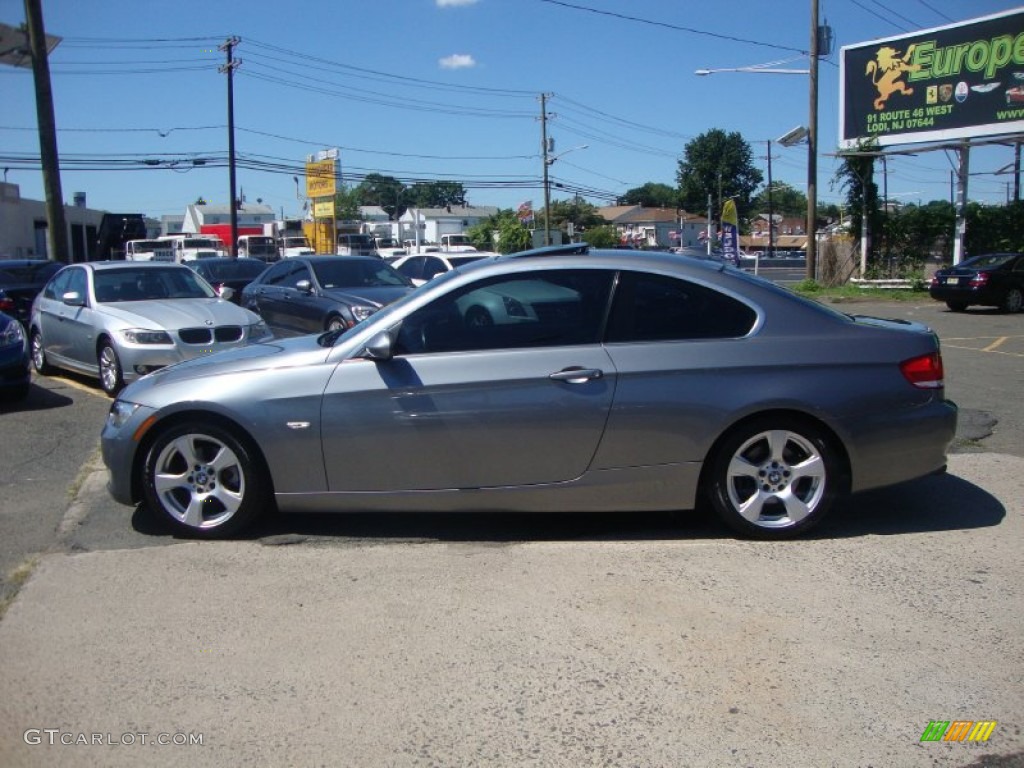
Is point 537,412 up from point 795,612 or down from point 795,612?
up

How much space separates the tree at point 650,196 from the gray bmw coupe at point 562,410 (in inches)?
4882

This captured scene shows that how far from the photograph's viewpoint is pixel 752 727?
3266 mm

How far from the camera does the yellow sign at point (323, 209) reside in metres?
50.2

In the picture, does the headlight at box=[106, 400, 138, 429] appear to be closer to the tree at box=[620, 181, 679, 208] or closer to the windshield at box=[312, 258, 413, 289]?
the windshield at box=[312, 258, 413, 289]

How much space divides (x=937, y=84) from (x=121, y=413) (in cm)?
2764

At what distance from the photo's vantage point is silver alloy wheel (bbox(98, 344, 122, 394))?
32.7 feet

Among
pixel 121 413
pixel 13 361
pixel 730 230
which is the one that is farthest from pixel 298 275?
pixel 730 230

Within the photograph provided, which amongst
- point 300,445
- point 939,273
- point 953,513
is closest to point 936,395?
point 953,513

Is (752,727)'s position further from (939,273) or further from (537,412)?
(939,273)

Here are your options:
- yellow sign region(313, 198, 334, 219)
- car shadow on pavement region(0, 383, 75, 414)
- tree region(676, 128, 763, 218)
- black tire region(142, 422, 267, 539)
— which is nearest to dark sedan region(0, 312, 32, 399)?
car shadow on pavement region(0, 383, 75, 414)

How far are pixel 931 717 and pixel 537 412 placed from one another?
234cm

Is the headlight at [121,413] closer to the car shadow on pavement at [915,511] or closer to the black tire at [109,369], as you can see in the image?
the car shadow on pavement at [915,511]

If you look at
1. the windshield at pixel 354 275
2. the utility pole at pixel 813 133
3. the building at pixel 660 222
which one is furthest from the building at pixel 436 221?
the windshield at pixel 354 275

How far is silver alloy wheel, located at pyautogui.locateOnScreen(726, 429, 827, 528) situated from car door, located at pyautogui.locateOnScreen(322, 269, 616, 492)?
0.82m
